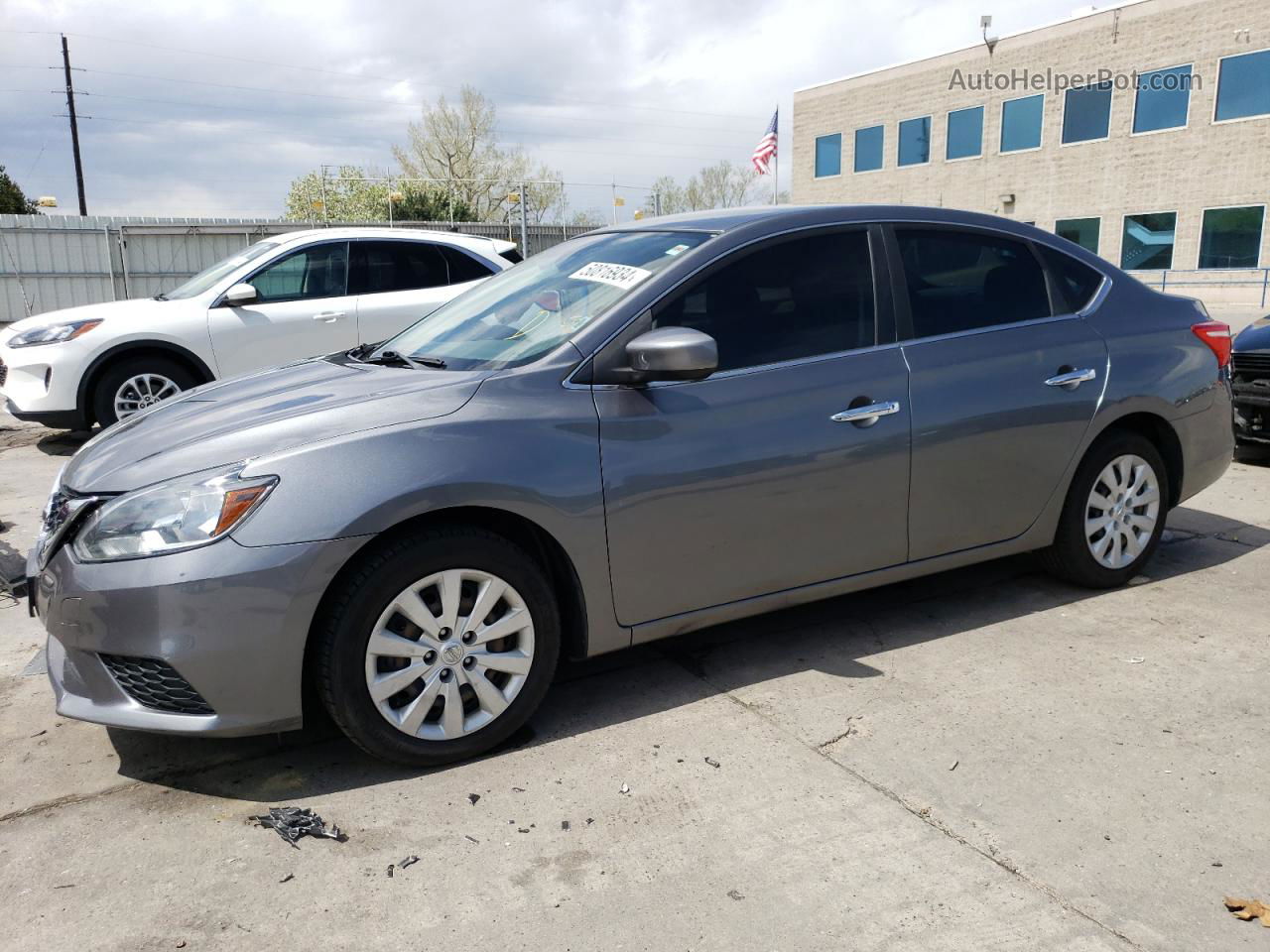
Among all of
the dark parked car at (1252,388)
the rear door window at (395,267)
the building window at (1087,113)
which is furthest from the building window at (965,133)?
the rear door window at (395,267)

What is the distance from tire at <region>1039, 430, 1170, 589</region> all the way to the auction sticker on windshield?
2118 mm

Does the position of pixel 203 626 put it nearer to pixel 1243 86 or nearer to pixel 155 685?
pixel 155 685

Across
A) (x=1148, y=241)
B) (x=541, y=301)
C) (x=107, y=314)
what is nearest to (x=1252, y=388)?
(x=541, y=301)

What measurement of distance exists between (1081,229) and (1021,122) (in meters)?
4.15

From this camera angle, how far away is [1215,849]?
269 centimetres

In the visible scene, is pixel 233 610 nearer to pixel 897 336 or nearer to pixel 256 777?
pixel 256 777

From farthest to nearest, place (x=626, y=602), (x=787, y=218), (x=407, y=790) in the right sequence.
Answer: (x=787, y=218) → (x=626, y=602) → (x=407, y=790)

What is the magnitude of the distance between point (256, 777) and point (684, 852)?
1.37 meters

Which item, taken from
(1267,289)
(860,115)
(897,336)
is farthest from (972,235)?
(860,115)

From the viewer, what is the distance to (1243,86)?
27.8 metres

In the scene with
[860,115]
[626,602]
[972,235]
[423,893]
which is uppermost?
[860,115]

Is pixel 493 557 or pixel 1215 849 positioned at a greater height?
pixel 493 557

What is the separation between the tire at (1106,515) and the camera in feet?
14.4

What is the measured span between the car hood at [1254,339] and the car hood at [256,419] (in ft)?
19.6
